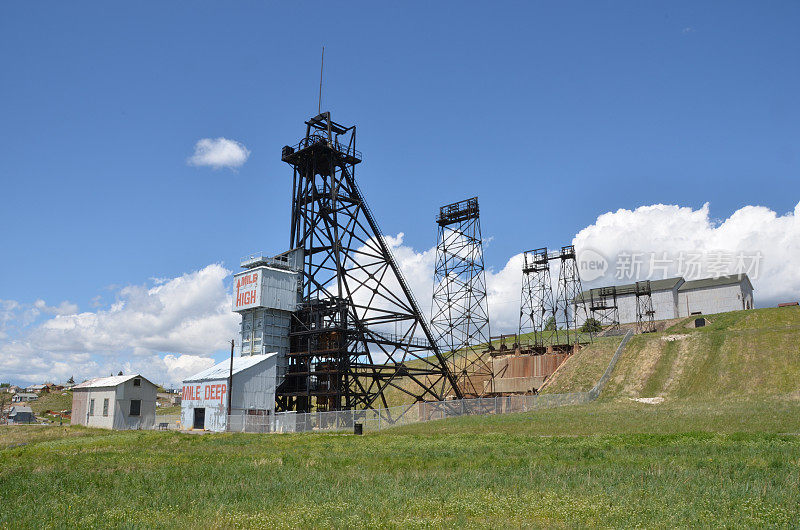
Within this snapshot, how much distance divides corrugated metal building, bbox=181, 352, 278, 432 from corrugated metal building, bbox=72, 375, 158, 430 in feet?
26.8

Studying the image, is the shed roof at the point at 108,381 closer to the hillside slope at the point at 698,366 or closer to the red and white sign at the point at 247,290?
the red and white sign at the point at 247,290

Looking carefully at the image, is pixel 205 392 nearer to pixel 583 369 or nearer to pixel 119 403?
pixel 119 403

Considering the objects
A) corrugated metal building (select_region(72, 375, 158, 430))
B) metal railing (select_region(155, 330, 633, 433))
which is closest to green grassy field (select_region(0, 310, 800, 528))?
metal railing (select_region(155, 330, 633, 433))

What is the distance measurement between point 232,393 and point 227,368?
4687 mm

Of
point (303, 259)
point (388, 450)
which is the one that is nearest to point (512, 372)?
point (303, 259)

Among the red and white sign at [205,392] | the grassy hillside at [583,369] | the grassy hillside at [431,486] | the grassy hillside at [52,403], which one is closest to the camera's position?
the grassy hillside at [431,486]

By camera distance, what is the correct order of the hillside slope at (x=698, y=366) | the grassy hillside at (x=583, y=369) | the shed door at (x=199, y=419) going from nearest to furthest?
the hillside slope at (x=698, y=366), the shed door at (x=199, y=419), the grassy hillside at (x=583, y=369)

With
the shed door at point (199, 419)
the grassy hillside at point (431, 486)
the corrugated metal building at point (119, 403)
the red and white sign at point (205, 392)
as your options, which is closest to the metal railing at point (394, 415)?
the red and white sign at point (205, 392)

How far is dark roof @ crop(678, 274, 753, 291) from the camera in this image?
305ft

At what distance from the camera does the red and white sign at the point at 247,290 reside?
4894cm

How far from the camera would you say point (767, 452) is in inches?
715

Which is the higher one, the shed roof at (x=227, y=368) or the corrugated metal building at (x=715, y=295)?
the corrugated metal building at (x=715, y=295)

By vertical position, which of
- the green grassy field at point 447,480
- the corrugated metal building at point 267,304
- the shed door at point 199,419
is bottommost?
the shed door at point 199,419

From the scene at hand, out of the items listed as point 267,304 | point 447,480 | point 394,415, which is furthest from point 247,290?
point 447,480
